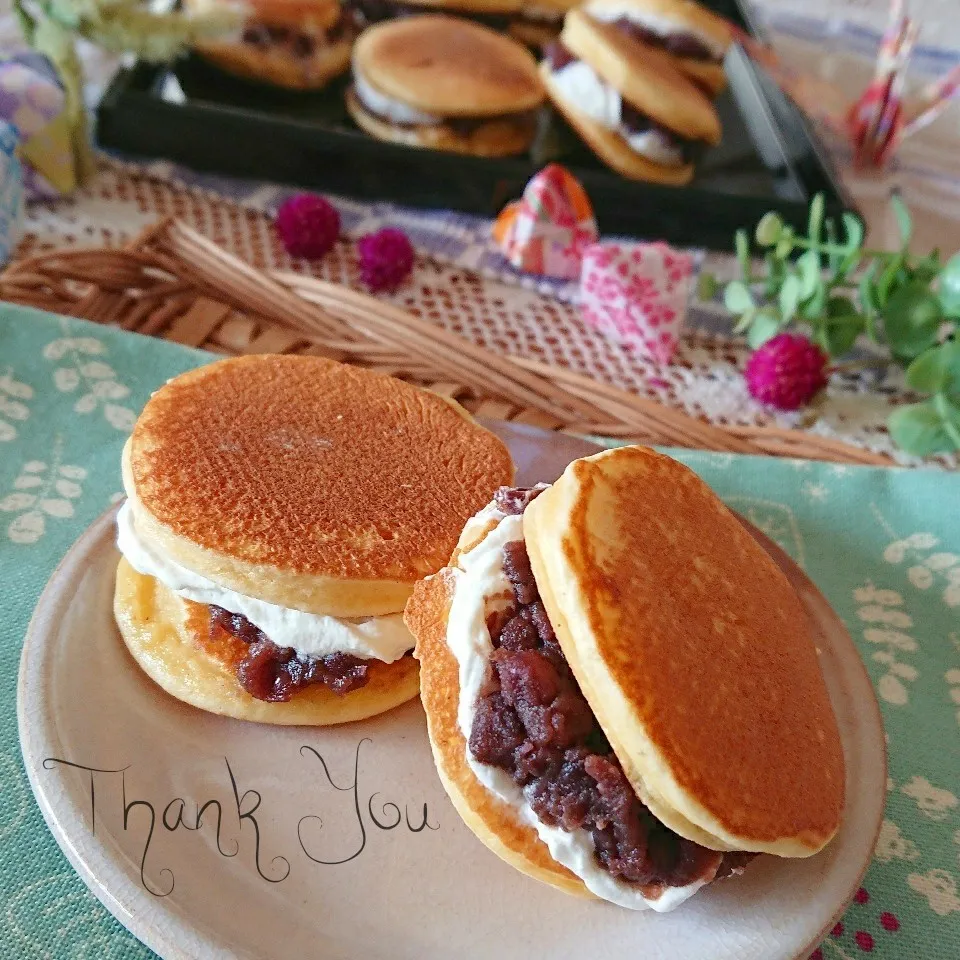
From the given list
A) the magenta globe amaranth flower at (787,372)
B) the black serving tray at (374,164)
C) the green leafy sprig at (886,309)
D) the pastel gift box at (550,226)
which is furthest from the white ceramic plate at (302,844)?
the black serving tray at (374,164)

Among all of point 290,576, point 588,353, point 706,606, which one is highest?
point 706,606

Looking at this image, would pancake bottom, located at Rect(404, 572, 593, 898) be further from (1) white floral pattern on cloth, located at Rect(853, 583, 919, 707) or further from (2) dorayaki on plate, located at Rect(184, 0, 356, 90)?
(2) dorayaki on plate, located at Rect(184, 0, 356, 90)

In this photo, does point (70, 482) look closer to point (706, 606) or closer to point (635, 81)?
point (706, 606)

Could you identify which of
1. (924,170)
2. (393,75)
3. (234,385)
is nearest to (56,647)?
(234,385)

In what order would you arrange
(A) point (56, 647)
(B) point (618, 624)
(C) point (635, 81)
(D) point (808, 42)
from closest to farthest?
(B) point (618, 624) → (A) point (56, 647) → (C) point (635, 81) → (D) point (808, 42)

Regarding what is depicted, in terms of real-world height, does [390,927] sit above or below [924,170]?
below

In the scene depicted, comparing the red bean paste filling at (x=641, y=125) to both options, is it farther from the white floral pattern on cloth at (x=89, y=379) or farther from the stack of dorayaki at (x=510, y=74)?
the white floral pattern on cloth at (x=89, y=379)

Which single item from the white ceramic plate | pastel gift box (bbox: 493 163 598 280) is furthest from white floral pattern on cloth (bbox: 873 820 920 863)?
pastel gift box (bbox: 493 163 598 280)
